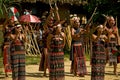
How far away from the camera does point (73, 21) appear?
12.6m

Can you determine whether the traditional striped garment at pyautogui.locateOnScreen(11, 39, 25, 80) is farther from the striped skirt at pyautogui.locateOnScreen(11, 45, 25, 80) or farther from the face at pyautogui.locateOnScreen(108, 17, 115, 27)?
the face at pyautogui.locateOnScreen(108, 17, 115, 27)

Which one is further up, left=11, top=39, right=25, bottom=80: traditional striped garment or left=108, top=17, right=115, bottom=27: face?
left=108, top=17, right=115, bottom=27: face

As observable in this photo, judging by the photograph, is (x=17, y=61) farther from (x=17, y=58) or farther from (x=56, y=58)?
(x=56, y=58)

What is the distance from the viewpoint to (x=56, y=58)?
10367 millimetres

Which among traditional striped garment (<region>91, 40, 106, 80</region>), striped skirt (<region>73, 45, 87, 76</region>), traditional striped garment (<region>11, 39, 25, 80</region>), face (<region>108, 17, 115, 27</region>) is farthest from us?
striped skirt (<region>73, 45, 87, 76</region>)

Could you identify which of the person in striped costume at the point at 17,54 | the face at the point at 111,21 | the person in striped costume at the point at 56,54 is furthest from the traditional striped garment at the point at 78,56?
the person in striped costume at the point at 17,54

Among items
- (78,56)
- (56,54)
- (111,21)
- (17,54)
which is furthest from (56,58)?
(111,21)

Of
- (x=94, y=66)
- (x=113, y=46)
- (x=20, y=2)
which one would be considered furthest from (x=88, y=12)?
(x=94, y=66)

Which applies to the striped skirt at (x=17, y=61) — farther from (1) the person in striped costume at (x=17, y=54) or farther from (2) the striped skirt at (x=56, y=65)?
(2) the striped skirt at (x=56, y=65)

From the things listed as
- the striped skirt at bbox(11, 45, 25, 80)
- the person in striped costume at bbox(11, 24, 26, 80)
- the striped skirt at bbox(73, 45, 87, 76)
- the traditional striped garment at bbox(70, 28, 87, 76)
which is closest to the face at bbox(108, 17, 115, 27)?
the traditional striped garment at bbox(70, 28, 87, 76)

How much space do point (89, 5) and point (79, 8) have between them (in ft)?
6.87

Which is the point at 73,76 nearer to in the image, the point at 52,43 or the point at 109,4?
the point at 52,43

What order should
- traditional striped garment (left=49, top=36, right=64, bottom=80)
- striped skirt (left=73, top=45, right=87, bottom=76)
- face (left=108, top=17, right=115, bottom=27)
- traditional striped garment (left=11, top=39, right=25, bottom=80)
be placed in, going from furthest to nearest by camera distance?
striped skirt (left=73, top=45, right=87, bottom=76) → face (left=108, top=17, right=115, bottom=27) → traditional striped garment (left=11, top=39, right=25, bottom=80) → traditional striped garment (left=49, top=36, right=64, bottom=80)

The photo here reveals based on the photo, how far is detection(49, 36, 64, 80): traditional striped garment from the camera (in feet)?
34.0
